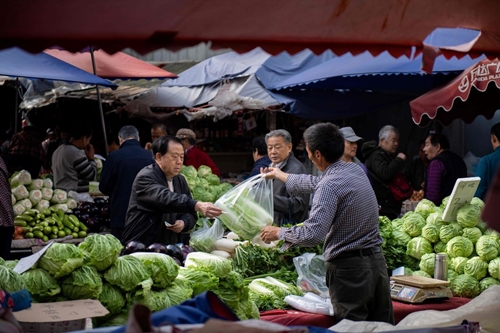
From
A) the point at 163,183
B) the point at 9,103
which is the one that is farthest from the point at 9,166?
the point at 9,103

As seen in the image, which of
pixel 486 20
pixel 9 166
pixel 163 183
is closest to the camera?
pixel 486 20

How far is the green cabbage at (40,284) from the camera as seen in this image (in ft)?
12.5

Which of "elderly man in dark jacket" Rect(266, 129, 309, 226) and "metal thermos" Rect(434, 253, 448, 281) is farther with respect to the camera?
"elderly man in dark jacket" Rect(266, 129, 309, 226)

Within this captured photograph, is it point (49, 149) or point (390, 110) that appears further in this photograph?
point (390, 110)

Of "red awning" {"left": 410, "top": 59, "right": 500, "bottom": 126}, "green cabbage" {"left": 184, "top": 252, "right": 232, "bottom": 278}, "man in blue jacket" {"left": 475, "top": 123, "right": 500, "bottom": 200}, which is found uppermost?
"red awning" {"left": 410, "top": 59, "right": 500, "bottom": 126}

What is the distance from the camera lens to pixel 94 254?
4.05m

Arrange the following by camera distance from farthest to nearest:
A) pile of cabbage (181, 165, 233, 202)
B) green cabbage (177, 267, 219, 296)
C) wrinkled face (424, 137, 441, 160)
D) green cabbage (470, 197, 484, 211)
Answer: wrinkled face (424, 137, 441, 160) → pile of cabbage (181, 165, 233, 202) → green cabbage (470, 197, 484, 211) → green cabbage (177, 267, 219, 296)

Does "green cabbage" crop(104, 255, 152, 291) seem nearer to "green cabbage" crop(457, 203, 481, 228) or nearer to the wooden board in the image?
the wooden board

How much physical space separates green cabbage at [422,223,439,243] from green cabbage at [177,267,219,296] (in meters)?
2.66

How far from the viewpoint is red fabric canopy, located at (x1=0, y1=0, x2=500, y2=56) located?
3088 millimetres

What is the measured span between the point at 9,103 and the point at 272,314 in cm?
1413

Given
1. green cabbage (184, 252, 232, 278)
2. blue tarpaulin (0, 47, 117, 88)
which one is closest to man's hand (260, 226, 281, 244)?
green cabbage (184, 252, 232, 278)

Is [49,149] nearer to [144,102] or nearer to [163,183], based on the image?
[144,102]

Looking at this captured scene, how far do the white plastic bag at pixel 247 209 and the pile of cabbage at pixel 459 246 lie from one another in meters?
1.32
